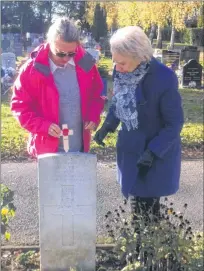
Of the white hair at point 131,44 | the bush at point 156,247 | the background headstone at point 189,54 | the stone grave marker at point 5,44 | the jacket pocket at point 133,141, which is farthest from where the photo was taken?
the stone grave marker at point 5,44

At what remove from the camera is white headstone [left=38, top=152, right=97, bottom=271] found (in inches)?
117

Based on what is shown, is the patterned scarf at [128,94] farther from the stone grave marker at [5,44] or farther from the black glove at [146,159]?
the stone grave marker at [5,44]

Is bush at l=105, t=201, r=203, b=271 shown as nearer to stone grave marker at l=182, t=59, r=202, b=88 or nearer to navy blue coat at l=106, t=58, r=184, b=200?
navy blue coat at l=106, t=58, r=184, b=200

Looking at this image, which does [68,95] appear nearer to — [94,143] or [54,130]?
[54,130]

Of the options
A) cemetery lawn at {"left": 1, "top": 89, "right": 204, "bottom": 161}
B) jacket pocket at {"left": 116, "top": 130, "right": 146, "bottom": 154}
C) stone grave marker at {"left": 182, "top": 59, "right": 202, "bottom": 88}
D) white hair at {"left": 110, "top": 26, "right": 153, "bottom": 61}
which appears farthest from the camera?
stone grave marker at {"left": 182, "top": 59, "right": 202, "bottom": 88}

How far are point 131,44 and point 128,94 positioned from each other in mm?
303

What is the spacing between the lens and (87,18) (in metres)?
5.34

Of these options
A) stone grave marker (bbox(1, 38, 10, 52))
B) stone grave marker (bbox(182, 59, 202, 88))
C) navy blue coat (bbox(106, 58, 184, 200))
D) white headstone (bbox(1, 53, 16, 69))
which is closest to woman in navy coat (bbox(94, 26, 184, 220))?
navy blue coat (bbox(106, 58, 184, 200))

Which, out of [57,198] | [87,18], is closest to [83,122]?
[57,198]

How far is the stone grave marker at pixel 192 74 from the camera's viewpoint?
12.0 m

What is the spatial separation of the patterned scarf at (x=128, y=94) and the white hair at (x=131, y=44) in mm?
83

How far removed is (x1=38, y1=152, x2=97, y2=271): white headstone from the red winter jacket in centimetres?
18

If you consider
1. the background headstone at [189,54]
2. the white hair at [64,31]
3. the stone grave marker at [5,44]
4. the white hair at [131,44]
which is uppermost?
the stone grave marker at [5,44]

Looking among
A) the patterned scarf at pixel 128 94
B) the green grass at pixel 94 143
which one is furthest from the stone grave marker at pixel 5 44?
the patterned scarf at pixel 128 94
